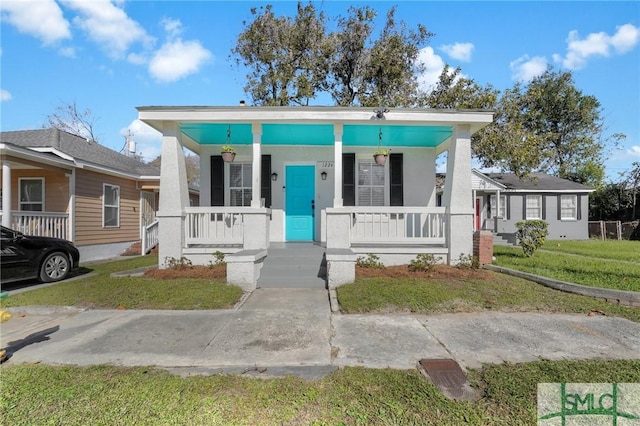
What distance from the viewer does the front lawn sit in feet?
15.5

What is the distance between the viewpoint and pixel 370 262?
6.86 meters

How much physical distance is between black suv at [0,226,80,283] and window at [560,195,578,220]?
22.8m

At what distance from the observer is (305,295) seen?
5.59m

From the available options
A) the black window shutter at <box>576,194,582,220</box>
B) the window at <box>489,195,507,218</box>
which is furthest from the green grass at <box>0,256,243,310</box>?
the black window shutter at <box>576,194,582,220</box>

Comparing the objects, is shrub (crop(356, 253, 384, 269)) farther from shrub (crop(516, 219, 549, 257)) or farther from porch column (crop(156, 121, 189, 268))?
shrub (crop(516, 219, 549, 257))

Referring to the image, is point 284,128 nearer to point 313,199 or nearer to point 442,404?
point 313,199

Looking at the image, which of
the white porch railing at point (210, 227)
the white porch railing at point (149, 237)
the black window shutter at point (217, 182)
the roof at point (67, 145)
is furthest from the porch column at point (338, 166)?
the roof at point (67, 145)

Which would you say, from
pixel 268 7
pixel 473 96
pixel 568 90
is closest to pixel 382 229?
pixel 473 96

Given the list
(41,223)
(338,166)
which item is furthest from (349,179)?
(41,223)

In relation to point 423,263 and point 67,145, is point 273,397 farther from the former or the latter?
point 67,145

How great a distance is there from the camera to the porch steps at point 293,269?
6.24 m

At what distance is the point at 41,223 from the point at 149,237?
3.23 meters

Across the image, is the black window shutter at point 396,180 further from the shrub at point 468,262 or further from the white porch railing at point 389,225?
the shrub at point 468,262

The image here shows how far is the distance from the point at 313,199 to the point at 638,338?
23.4ft
